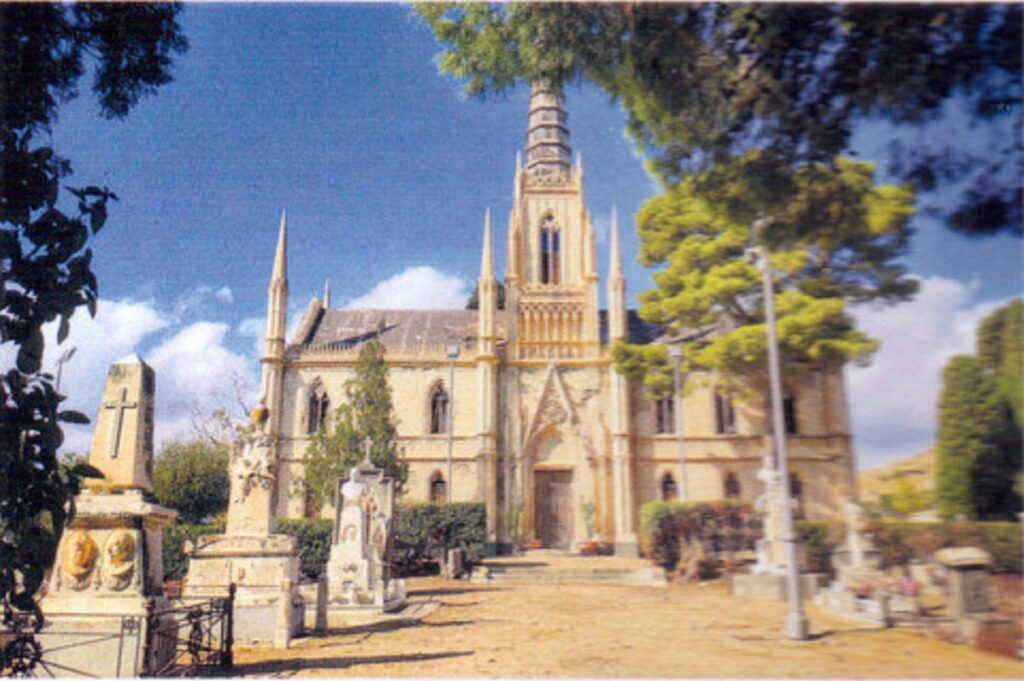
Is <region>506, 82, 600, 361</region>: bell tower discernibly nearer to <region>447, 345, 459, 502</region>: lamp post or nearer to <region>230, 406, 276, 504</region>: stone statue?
<region>230, 406, 276, 504</region>: stone statue

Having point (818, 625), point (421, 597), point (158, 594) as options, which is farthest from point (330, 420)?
point (818, 625)

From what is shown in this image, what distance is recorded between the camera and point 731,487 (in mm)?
3697

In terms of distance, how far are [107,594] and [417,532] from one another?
509 inches

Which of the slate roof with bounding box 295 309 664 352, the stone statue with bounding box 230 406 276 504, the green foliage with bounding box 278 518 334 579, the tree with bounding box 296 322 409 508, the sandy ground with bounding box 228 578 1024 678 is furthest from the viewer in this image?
the slate roof with bounding box 295 309 664 352

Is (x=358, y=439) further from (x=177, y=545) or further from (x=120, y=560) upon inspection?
(x=120, y=560)

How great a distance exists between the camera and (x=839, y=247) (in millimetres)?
2887

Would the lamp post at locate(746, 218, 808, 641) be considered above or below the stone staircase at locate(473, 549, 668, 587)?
above

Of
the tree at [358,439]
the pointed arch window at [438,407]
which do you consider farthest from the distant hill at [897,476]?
the pointed arch window at [438,407]

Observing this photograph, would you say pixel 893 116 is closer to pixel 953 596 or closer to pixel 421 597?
pixel 953 596

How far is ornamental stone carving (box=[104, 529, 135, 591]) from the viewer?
4.12 meters

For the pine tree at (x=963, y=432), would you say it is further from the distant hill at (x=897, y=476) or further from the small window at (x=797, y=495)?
the small window at (x=797, y=495)

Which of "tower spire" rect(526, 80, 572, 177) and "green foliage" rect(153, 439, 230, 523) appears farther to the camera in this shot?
"green foliage" rect(153, 439, 230, 523)

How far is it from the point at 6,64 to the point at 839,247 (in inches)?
174

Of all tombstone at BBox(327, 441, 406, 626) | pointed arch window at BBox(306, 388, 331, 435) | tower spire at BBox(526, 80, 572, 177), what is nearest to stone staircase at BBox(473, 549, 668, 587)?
tombstone at BBox(327, 441, 406, 626)
